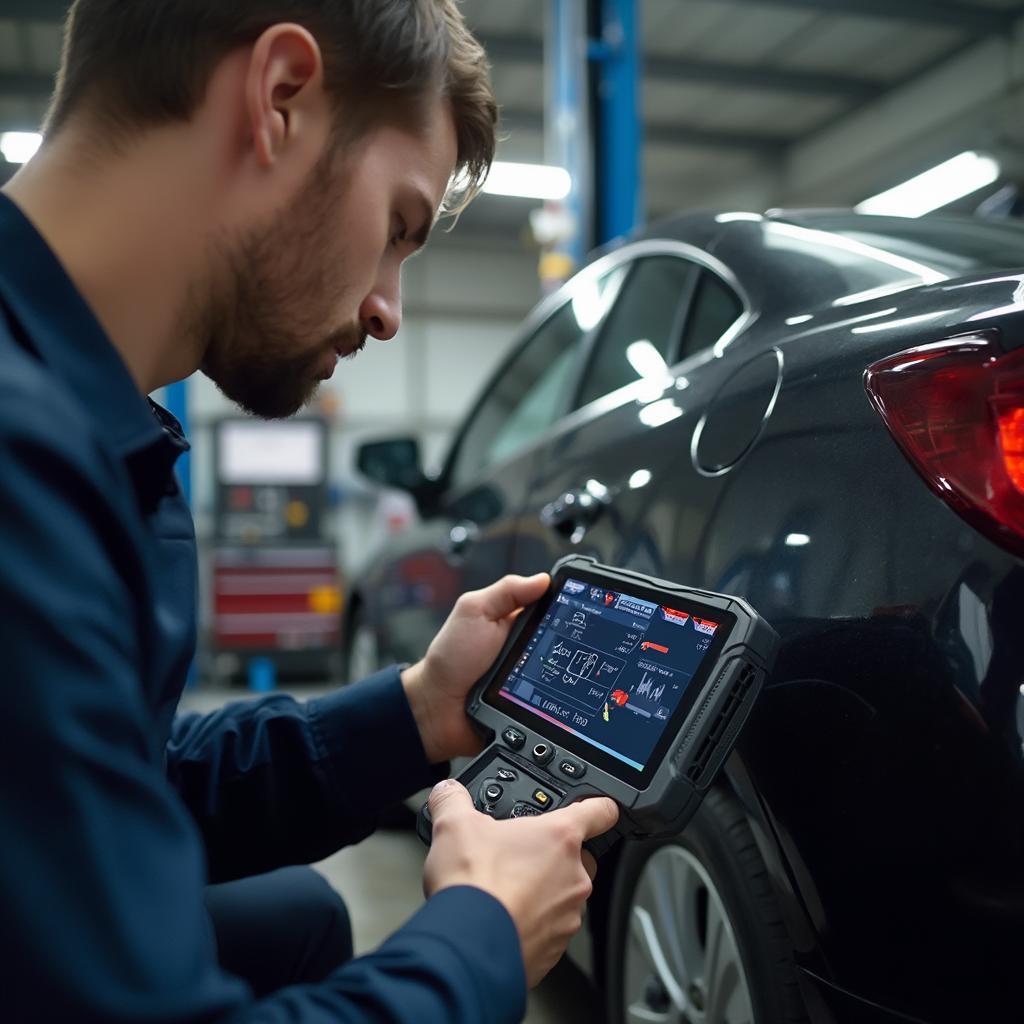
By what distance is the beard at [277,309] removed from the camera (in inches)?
31.2

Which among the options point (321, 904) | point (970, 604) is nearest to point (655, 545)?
point (970, 604)

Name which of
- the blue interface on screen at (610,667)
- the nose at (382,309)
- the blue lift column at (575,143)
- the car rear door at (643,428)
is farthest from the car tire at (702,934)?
the blue lift column at (575,143)

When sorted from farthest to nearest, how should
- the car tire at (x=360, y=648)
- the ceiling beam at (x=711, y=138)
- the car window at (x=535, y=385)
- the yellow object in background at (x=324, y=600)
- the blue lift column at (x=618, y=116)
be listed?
the ceiling beam at (x=711, y=138)
the yellow object in background at (x=324, y=600)
the blue lift column at (x=618, y=116)
the car tire at (x=360, y=648)
the car window at (x=535, y=385)

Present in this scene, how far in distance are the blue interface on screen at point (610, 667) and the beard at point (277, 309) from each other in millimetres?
368

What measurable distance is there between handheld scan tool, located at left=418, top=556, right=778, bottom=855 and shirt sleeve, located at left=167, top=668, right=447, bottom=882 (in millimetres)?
99

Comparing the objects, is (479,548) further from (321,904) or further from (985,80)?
(985,80)

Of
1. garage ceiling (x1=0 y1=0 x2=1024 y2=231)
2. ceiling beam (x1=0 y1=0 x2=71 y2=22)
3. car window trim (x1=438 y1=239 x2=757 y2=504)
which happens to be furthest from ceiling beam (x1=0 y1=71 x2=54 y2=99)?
car window trim (x1=438 y1=239 x2=757 y2=504)

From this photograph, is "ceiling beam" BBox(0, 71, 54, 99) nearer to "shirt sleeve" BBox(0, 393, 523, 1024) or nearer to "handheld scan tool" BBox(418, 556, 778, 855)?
"handheld scan tool" BBox(418, 556, 778, 855)

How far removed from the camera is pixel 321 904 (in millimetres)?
1126

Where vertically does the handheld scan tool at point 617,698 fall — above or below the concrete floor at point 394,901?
above

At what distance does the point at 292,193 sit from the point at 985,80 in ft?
29.8

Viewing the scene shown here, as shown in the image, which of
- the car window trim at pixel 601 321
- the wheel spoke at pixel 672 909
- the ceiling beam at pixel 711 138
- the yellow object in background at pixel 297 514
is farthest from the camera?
the ceiling beam at pixel 711 138

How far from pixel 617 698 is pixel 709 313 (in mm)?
732

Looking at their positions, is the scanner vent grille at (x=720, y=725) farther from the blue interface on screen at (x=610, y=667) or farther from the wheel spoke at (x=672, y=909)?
the wheel spoke at (x=672, y=909)
